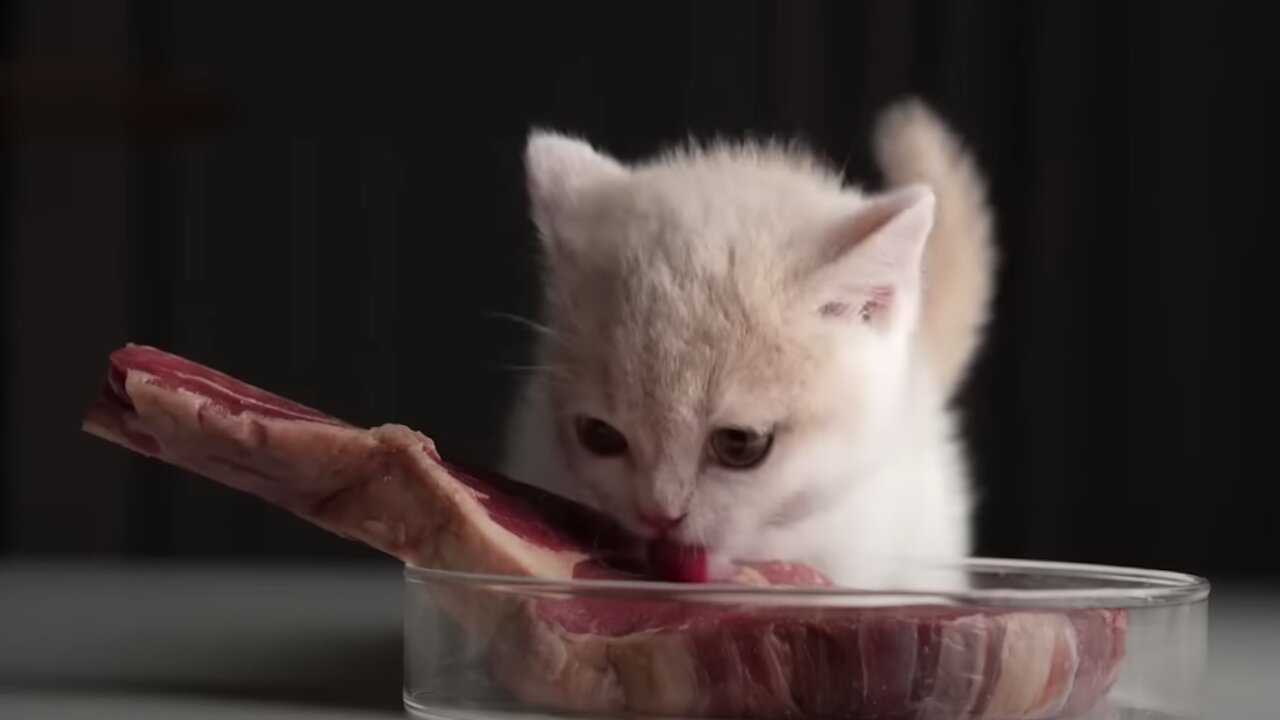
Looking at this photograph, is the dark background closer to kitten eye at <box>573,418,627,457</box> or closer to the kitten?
the kitten

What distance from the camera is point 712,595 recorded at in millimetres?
1063

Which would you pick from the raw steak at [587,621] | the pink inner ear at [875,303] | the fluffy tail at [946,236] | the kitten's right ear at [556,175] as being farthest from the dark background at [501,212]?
the raw steak at [587,621]

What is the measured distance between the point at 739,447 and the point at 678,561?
105mm

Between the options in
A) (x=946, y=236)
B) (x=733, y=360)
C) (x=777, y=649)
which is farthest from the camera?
(x=946, y=236)

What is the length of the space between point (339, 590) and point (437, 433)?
1.06 m

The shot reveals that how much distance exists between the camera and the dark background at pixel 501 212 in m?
3.07

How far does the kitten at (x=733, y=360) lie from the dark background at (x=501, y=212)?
5.10ft

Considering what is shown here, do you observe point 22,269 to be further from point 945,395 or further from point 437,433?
point 945,395

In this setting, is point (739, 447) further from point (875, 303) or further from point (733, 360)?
point (875, 303)

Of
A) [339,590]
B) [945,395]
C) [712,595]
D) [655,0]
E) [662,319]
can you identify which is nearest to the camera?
[712,595]

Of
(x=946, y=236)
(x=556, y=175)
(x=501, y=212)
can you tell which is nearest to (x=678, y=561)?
(x=556, y=175)

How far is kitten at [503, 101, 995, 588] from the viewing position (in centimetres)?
131

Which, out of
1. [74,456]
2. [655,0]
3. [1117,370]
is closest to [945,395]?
[1117,370]

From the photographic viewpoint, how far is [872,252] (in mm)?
1396
